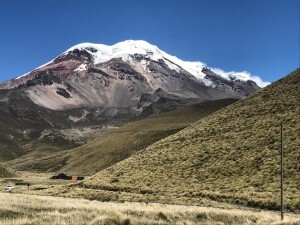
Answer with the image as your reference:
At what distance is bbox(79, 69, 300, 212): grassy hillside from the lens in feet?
154

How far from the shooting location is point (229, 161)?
192ft

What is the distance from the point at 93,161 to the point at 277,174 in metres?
89.8

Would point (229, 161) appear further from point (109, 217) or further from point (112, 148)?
point (112, 148)

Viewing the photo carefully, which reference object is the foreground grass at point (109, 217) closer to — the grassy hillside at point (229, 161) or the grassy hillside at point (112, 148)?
the grassy hillside at point (229, 161)

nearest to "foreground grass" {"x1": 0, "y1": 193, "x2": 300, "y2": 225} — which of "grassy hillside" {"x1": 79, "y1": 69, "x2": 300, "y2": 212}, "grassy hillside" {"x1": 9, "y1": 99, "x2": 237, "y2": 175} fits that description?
"grassy hillside" {"x1": 79, "y1": 69, "x2": 300, "y2": 212}

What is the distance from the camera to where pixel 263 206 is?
4081 cm

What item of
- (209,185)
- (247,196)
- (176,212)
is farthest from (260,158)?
(176,212)

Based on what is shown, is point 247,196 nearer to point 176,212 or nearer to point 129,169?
point 176,212

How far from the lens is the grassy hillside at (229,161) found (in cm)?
4700

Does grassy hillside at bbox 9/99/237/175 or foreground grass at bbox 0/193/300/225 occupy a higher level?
grassy hillside at bbox 9/99/237/175

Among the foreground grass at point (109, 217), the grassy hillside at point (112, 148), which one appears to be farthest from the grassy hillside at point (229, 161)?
the grassy hillside at point (112, 148)

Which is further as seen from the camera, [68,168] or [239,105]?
[68,168]

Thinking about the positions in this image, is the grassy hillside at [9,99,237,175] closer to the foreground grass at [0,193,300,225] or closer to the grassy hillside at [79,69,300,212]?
the grassy hillside at [79,69,300,212]

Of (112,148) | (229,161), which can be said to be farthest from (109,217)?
(112,148)
